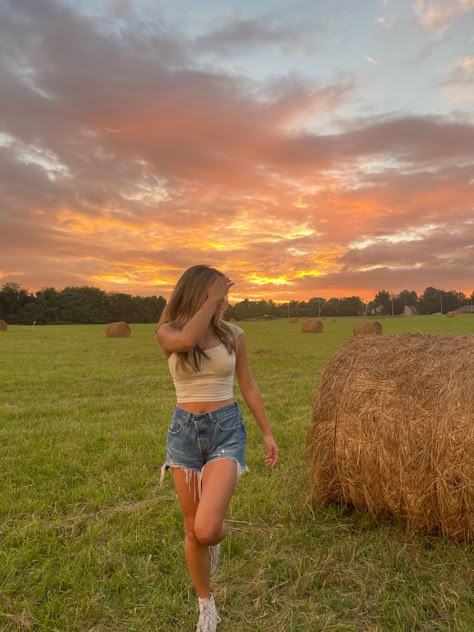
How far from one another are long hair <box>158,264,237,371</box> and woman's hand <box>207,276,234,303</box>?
0.12 feet

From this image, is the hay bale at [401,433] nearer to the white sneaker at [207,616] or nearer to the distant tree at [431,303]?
the white sneaker at [207,616]

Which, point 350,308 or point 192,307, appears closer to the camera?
point 192,307

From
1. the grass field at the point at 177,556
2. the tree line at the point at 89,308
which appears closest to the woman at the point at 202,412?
the grass field at the point at 177,556

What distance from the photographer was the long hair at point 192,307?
3707mm

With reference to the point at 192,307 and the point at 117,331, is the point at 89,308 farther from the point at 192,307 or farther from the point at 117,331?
the point at 192,307

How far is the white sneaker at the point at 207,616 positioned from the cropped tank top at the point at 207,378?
1.37m

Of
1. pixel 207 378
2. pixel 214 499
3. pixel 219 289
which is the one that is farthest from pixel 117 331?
pixel 214 499

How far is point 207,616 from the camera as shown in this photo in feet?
11.8

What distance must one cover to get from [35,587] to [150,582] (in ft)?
2.83

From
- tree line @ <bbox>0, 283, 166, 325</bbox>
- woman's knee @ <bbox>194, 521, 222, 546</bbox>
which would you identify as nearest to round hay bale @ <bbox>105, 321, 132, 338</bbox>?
woman's knee @ <bbox>194, 521, 222, 546</bbox>

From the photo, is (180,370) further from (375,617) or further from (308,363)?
(308,363)

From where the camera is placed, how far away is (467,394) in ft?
15.5

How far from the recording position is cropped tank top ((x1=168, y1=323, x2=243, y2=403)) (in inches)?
147

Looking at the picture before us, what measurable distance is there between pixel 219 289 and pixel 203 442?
1048 millimetres
